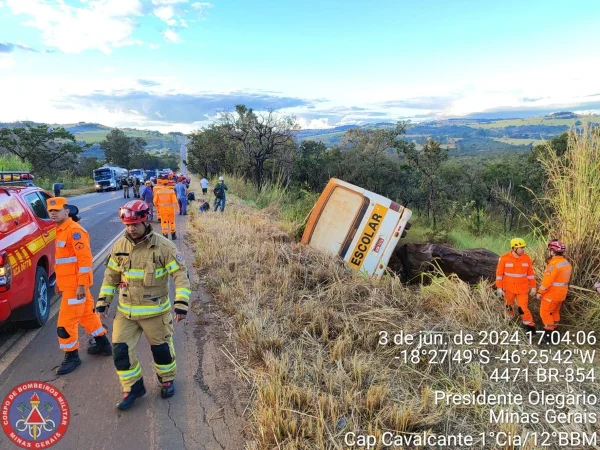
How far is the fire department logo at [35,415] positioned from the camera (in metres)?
2.90

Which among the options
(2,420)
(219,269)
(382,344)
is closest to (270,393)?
(382,344)

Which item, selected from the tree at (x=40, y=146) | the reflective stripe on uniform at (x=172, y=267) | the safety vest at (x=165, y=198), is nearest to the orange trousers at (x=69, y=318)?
the reflective stripe on uniform at (x=172, y=267)

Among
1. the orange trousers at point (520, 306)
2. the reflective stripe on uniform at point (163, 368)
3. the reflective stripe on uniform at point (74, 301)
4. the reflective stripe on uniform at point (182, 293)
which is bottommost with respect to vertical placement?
the orange trousers at point (520, 306)

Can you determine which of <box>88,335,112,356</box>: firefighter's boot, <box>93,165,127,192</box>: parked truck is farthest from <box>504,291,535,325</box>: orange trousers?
<box>93,165,127,192</box>: parked truck

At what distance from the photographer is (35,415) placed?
3137 mm

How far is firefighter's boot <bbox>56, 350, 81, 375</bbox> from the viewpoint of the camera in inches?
147

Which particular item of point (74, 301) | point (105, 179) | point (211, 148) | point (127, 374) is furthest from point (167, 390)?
point (105, 179)

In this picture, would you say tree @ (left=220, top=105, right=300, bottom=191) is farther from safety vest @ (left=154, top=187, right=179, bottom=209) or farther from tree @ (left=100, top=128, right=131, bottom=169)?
tree @ (left=100, top=128, right=131, bottom=169)

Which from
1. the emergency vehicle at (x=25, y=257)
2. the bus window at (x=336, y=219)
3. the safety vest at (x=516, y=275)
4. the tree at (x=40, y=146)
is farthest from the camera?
the tree at (x=40, y=146)

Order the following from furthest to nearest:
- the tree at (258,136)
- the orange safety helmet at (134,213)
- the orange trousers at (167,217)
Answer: the tree at (258,136), the orange trousers at (167,217), the orange safety helmet at (134,213)

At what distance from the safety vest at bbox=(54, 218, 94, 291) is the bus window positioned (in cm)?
442

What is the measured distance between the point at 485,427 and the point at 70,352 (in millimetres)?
3787

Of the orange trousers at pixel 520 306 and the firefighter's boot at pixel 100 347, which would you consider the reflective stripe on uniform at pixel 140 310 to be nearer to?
the firefighter's boot at pixel 100 347

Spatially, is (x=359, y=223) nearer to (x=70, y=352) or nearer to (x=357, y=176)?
(x=70, y=352)
